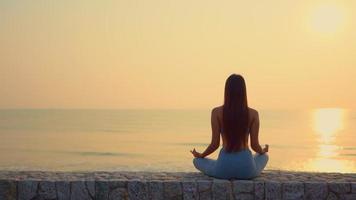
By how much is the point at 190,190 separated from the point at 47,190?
1.97 metres

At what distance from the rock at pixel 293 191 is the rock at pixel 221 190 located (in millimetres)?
765

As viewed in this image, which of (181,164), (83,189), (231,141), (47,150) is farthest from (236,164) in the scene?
(47,150)

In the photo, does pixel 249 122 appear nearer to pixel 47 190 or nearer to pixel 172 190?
pixel 172 190

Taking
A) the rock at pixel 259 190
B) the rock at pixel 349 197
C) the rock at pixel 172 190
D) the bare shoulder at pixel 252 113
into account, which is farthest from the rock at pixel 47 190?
the rock at pixel 349 197

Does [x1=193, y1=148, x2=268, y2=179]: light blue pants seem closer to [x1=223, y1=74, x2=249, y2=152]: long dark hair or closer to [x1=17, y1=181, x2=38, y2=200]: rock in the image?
[x1=223, y1=74, x2=249, y2=152]: long dark hair

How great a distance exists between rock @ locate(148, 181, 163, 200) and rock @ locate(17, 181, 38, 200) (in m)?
1.58

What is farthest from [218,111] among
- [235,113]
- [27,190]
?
[27,190]

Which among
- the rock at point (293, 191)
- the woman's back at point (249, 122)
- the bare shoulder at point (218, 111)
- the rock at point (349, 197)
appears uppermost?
the bare shoulder at point (218, 111)

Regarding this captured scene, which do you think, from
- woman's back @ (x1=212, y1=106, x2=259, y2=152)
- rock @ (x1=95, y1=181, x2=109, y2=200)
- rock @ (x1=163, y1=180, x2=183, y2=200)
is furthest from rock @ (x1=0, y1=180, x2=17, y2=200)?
woman's back @ (x1=212, y1=106, x2=259, y2=152)

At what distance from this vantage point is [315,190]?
761cm

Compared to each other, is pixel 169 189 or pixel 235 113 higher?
pixel 235 113

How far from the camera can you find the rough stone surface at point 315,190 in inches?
300

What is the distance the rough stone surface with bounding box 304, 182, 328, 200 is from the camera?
25.0 ft

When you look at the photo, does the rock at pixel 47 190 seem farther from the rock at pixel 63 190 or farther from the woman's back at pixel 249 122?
the woman's back at pixel 249 122
